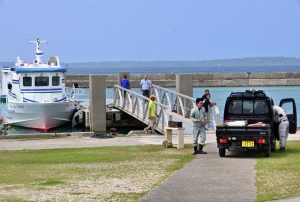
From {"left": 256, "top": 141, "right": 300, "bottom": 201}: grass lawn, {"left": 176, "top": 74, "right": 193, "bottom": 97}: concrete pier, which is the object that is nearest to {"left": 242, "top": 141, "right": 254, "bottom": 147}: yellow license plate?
{"left": 256, "top": 141, "right": 300, "bottom": 201}: grass lawn

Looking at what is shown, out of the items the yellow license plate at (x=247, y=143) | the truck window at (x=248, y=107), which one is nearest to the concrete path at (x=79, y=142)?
the truck window at (x=248, y=107)

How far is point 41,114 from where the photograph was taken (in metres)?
42.2

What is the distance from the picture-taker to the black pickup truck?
19.5m

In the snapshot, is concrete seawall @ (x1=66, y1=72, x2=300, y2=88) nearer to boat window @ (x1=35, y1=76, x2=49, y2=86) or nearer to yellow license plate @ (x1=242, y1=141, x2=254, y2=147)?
boat window @ (x1=35, y1=76, x2=49, y2=86)

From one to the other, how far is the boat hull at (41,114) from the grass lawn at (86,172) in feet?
64.9

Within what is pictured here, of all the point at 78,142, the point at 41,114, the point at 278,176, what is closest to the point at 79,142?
the point at 78,142

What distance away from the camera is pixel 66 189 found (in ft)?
44.3

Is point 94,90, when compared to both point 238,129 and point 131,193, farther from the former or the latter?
point 131,193

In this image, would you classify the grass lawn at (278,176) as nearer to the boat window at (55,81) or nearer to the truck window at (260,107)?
the truck window at (260,107)

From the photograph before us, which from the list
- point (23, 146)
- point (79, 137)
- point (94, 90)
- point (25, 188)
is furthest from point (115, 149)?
point (94, 90)

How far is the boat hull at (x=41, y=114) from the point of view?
4203cm

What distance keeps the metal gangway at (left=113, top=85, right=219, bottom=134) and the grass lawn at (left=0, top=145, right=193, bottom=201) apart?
750 centimetres

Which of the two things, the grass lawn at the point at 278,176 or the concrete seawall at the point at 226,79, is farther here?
the concrete seawall at the point at 226,79

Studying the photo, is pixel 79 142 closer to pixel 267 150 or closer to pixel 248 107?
pixel 248 107
